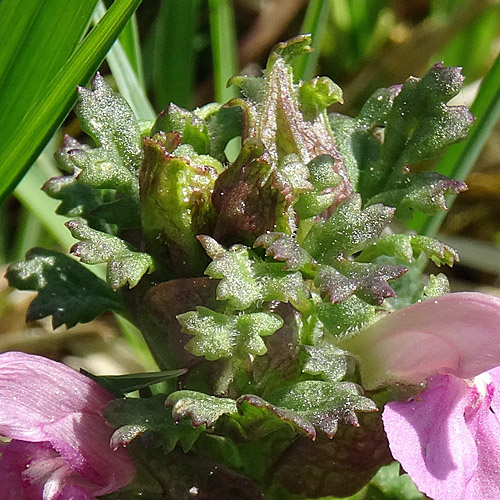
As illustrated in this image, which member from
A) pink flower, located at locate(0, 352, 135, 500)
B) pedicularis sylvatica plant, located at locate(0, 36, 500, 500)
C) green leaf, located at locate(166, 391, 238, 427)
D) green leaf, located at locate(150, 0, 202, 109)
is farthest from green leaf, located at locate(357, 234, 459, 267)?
green leaf, located at locate(150, 0, 202, 109)

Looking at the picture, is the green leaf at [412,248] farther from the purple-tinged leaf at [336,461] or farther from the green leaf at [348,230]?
the purple-tinged leaf at [336,461]

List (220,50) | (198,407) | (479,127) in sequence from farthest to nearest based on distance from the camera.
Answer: (220,50) < (479,127) < (198,407)

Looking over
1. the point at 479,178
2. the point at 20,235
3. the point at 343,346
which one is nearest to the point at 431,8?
the point at 479,178

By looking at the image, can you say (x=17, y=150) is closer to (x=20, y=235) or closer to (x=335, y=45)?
(x=20, y=235)

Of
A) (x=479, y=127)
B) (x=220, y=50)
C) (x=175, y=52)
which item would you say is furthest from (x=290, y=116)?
(x=175, y=52)

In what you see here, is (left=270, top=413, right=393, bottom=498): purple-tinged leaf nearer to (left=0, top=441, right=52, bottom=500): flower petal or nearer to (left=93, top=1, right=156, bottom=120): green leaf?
(left=0, top=441, right=52, bottom=500): flower petal

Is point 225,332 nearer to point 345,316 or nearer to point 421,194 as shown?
point 345,316

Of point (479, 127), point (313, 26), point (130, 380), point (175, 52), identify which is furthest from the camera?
point (175, 52)

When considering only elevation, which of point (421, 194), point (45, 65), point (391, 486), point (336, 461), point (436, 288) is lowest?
point (391, 486)

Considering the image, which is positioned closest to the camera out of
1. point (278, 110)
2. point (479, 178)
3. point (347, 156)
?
point (278, 110)
